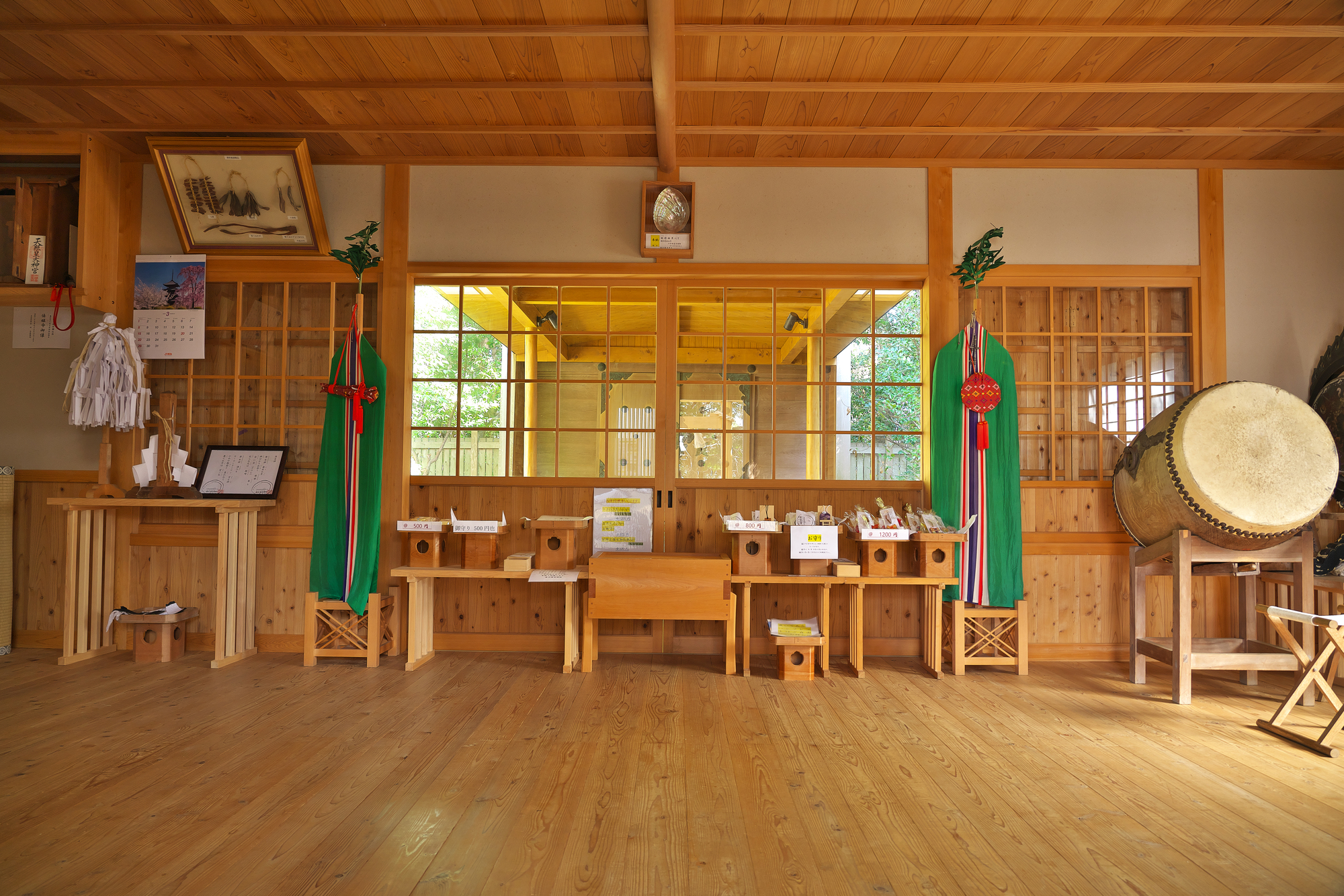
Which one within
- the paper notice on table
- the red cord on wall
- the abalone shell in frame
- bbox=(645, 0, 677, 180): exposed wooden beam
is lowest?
the paper notice on table

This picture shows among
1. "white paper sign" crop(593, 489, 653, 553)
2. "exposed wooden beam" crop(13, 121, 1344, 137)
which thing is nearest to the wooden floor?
"white paper sign" crop(593, 489, 653, 553)

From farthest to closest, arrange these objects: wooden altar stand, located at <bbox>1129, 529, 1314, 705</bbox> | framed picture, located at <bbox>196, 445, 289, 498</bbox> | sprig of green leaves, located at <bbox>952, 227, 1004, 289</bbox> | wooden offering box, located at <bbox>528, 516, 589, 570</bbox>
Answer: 1. framed picture, located at <bbox>196, 445, 289, 498</bbox>
2. sprig of green leaves, located at <bbox>952, 227, 1004, 289</bbox>
3. wooden offering box, located at <bbox>528, 516, 589, 570</bbox>
4. wooden altar stand, located at <bbox>1129, 529, 1314, 705</bbox>

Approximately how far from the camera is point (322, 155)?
464 centimetres

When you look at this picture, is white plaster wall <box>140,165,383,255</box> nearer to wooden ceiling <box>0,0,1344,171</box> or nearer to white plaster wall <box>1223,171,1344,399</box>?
wooden ceiling <box>0,0,1344,171</box>

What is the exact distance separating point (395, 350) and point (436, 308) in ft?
1.53

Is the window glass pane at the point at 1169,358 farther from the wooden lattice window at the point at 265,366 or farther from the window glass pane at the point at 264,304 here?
the window glass pane at the point at 264,304

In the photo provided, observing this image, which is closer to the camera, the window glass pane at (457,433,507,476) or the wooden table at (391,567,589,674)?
the wooden table at (391,567,589,674)

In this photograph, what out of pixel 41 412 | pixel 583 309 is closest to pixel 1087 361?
pixel 583 309

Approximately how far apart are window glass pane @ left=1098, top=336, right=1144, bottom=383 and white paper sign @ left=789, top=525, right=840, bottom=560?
84.6 inches

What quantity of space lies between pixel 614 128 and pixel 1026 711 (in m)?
3.85

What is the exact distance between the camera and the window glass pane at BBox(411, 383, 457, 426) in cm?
477

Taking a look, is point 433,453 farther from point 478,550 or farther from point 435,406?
point 478,550

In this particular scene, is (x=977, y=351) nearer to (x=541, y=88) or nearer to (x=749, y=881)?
(x=541, y=88)

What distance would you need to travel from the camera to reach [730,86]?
3809 millimetres
